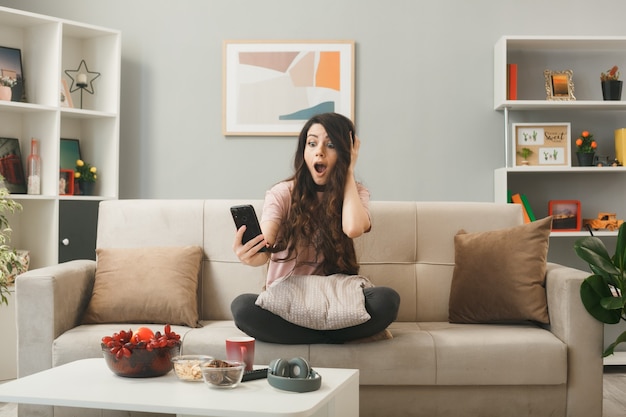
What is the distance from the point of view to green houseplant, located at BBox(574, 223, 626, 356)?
2.75 meters

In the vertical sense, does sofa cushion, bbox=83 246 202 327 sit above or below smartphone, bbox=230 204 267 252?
below

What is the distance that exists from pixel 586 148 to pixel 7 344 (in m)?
3.16

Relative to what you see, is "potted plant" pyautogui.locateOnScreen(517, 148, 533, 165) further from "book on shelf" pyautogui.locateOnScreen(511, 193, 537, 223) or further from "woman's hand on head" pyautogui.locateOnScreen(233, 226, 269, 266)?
"woman's hand on head" pyautogui.locateOnScreen(233, 226, 269, 266)

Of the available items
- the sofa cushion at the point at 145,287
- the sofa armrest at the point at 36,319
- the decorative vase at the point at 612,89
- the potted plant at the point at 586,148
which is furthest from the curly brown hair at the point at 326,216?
the decorative vase at the point at 612,89

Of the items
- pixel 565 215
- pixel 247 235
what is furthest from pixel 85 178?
pixel 565 215

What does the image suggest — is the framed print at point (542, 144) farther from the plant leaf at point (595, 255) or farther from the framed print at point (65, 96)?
the framed print at point (65, 96)

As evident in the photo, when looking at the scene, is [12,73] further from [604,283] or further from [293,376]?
[604,283]

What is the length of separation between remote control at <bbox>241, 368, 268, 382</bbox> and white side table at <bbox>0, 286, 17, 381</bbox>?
2075 mm

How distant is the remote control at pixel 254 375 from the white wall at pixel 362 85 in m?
2.50

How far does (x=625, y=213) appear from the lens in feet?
14.6

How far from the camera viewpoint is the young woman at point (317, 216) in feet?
9.24

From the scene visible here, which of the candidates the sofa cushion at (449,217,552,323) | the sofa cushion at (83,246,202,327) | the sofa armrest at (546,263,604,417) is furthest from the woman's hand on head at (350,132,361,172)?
the sofa armrest at (546,263,604,417)

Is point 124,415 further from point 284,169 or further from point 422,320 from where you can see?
point 284,169

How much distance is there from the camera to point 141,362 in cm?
213
